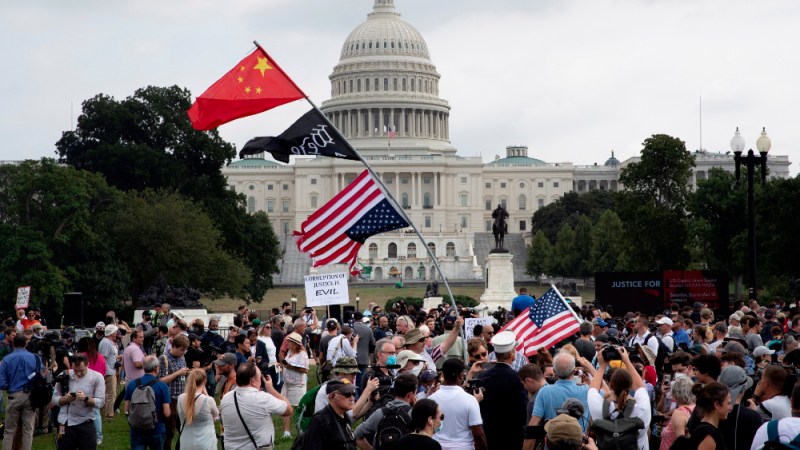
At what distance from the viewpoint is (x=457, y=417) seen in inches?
372

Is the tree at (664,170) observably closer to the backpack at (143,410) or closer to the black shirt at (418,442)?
the backpack at (143,410)

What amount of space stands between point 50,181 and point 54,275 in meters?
4.00

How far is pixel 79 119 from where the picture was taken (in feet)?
209

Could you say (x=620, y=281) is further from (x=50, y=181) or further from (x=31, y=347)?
(x=50, y=181)

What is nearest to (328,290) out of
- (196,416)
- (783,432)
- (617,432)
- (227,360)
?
(227,360)

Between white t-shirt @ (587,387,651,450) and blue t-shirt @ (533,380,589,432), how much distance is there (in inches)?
2.0

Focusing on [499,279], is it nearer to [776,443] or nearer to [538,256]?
[776,443]

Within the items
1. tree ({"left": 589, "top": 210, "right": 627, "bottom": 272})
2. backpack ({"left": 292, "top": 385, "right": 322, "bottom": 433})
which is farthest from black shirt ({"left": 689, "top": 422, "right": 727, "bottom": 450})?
tree ({"left": 589, "top": 210, "right": 627, "bottom": 272})

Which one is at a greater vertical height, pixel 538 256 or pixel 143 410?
pixel 538 256

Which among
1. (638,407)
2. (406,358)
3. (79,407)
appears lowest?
(79,407)

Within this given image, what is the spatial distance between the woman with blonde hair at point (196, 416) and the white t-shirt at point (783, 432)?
4418mm

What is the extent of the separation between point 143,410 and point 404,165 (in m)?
131

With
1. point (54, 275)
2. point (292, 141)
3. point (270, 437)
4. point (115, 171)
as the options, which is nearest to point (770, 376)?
point (270, 437)

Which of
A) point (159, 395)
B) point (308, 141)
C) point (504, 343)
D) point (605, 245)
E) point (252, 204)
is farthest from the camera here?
point (252, 204)
